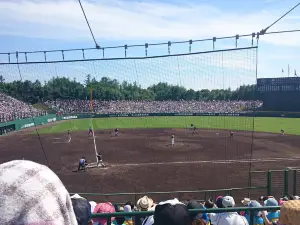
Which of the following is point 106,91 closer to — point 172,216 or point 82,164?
point 82,164

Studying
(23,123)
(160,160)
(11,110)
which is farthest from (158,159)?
(11,110)

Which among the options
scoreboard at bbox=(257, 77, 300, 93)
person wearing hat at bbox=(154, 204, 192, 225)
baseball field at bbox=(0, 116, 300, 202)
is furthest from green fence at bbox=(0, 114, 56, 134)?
person wearing hat at bbox=(154, 204, 192, 225)

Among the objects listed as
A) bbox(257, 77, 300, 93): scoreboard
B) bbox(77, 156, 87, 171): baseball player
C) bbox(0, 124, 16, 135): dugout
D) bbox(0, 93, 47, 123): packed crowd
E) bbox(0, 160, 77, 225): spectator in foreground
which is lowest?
bbox(77, 156, 87, 171): baseball player

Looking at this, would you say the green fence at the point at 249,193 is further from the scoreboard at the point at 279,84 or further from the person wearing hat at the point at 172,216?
the scoreboard at the point at 279,84

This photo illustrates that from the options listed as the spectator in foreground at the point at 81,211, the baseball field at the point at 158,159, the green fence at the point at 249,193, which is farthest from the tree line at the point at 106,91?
the spectator in foreground at the point at 81,211

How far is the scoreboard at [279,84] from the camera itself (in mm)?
60250

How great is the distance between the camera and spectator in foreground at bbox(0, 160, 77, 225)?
3.51 ft

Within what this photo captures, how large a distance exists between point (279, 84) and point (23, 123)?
159ft

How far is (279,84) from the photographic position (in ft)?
203

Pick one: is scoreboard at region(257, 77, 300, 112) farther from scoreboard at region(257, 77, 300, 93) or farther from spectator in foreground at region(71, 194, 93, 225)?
spectator in foreground at region(71, 194, 93, 225)

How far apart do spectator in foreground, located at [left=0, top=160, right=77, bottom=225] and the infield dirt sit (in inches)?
376

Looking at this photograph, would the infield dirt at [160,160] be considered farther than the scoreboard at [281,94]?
No

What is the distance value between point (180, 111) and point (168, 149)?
107 feet

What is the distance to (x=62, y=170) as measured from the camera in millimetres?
21062
